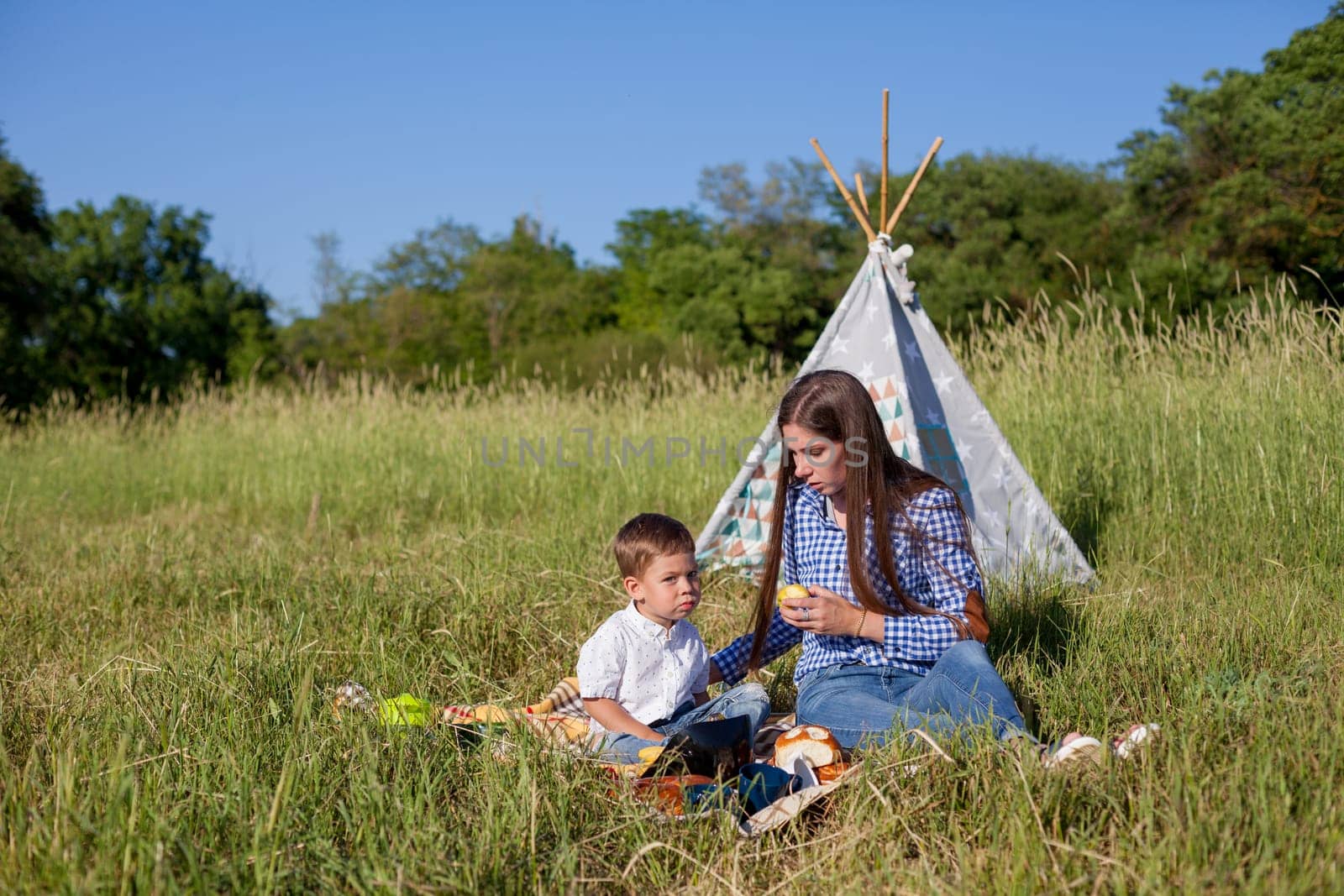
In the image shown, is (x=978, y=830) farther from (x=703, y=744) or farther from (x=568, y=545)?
(x=568, y=545)

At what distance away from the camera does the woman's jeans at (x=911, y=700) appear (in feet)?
7.95

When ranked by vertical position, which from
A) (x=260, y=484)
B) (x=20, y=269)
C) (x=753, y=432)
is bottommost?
(x=260, y=484)

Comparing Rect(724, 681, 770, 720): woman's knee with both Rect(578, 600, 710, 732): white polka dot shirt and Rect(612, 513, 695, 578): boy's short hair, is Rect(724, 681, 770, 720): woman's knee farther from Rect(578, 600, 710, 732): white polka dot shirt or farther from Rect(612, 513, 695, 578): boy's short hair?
Rect(612, 513, 695, 578): boy's short hair

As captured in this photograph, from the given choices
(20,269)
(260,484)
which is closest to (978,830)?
(260,484)

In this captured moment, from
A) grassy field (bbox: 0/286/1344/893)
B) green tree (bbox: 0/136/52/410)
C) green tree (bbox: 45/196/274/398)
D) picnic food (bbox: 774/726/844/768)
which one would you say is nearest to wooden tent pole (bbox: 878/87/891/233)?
grassy field (bbox: 0/286/1344/893)

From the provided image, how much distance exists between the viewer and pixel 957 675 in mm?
2531

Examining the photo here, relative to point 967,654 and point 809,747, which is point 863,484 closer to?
point 967,654

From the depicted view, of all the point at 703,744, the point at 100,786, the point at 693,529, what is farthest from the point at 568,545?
the point at 100,786

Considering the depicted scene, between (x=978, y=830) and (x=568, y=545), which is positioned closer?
(x=978, y=830)

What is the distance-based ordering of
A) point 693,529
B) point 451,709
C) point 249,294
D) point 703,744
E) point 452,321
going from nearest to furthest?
point 703,744 → point 451,709 → point 693,529 → point 249,294 → point 452,321

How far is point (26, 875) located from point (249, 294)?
26.7 metres

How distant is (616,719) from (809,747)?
0.53 meters

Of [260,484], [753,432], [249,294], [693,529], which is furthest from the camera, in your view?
[249,294]

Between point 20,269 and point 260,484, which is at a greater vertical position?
point 20,269
